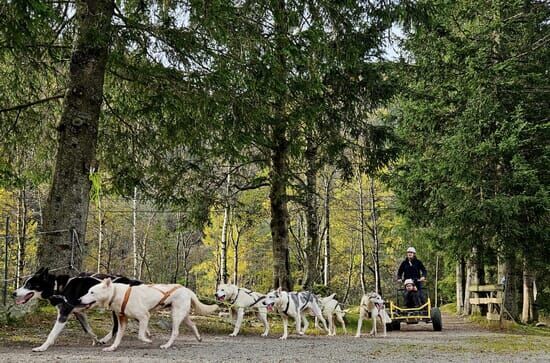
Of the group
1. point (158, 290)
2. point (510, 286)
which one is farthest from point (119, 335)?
point (510, 286)

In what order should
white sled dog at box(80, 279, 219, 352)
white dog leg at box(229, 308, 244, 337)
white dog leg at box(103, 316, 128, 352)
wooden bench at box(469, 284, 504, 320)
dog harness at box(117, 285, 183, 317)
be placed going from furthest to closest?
1. wooden bench at box(469, 284, 504, 320)
2. white dog leg at box(229, 308, 244, 337)
3. dog harness at box(117, 285, 183, 317)
4. white sled dog at box(80, 279, 219, 352)
5. white dog leg at box(103, 316, 128, 352)

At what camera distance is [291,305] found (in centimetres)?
1113

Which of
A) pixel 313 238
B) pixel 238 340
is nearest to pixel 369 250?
pixel 313 238

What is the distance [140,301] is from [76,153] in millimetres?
3177

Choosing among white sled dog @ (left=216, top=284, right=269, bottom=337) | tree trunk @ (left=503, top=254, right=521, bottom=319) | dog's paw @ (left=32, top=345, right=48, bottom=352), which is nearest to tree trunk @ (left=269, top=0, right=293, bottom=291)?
white sled dog @ (left=216, top=284, right=269, bottom=337)

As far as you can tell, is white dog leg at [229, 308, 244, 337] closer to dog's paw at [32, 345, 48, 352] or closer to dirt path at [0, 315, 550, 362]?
dirt path at [0, 315, 550, 362]

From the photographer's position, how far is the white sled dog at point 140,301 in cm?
745

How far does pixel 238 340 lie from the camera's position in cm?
1003

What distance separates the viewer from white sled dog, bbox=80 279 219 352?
745cm

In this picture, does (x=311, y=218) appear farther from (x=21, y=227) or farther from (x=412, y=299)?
(x=21, y=227)

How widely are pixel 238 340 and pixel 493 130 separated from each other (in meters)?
10.7

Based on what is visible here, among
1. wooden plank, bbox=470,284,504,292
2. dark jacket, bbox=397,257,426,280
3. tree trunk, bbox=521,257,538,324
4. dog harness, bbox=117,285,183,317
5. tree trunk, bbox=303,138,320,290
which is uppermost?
tree trunk, bbox=303,138,320,290

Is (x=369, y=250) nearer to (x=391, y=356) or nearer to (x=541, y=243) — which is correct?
(x=541, y=243)

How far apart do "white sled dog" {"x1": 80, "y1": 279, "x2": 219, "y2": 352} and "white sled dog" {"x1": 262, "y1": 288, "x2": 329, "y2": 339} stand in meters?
2.44
